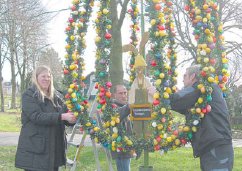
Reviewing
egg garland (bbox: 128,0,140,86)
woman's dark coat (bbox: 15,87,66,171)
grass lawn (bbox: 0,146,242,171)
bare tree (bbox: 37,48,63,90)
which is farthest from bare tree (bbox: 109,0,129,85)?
bare tree (bbox: 37,48,63,90)

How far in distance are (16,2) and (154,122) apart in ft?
39.0

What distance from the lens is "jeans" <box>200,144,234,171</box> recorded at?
4.14m

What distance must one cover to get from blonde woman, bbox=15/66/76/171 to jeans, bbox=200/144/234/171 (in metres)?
1.72

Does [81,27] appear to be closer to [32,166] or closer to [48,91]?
[48,91]

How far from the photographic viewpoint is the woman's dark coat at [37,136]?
453cm

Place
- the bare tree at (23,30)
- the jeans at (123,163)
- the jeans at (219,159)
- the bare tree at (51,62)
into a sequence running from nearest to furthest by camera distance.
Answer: the jeans at (219,159)
the jeans at (123,163)
the bare tree at (23,30)
the bare tree at (51,62)

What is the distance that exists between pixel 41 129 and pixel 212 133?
1973mm

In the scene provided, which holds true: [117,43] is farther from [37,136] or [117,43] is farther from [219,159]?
[219,159]

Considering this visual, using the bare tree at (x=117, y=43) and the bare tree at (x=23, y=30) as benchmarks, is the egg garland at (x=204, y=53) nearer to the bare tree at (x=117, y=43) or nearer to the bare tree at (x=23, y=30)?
the bare tree at (x=117, y=43)

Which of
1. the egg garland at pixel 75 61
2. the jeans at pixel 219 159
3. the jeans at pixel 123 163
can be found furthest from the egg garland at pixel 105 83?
the jeans at pixel 219 159

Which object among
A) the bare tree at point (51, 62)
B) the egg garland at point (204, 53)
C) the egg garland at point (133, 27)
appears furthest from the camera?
the bare tree at point (51, 62)

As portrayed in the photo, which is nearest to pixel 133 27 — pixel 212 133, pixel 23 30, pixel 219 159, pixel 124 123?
pixel 124 123

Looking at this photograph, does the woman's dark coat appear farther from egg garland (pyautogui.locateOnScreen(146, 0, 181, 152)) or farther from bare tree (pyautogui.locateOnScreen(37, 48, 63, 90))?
bare tree (pyautogui.locateOnScreen(37, 48, 63, 90))

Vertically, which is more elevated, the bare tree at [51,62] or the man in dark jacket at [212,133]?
the bare tree at [51,62]
